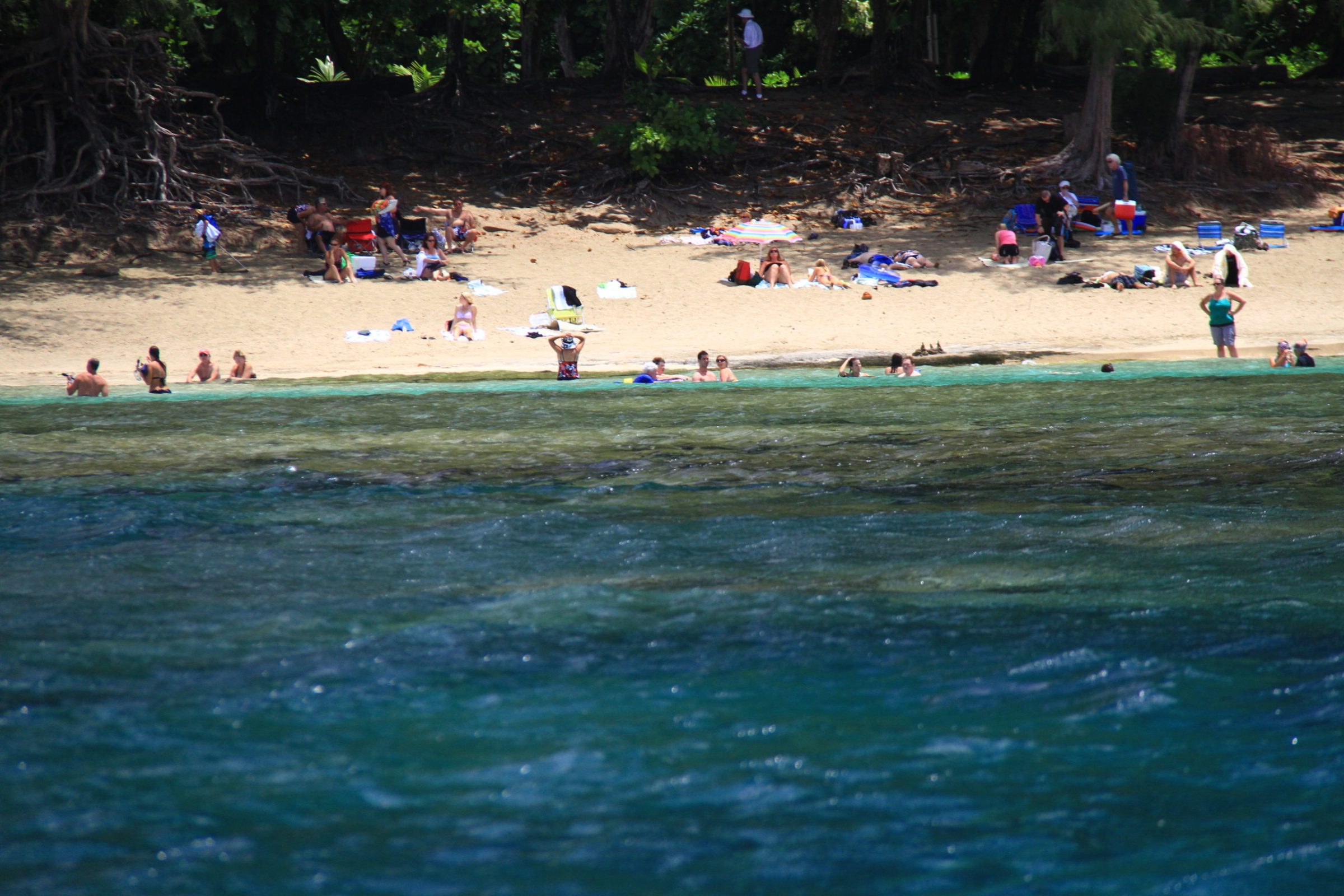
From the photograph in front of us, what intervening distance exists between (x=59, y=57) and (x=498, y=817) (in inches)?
944

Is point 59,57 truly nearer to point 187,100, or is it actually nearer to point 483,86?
point 187,100

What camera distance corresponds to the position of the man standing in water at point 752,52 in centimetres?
3081

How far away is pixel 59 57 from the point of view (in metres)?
24.0

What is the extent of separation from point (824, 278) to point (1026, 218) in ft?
18.2

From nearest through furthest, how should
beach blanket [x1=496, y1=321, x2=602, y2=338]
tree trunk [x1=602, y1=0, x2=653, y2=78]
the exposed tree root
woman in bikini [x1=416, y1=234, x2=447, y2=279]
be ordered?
beach blanket [x1=496, y1=321, x2=602, y2=338], woman in bikini [x1=416, y1=234, x2=447, y2=279], the exposed tree root, tree trunk [x1=602, y1=0, x2=653, y2=78]

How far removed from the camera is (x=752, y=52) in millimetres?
31266

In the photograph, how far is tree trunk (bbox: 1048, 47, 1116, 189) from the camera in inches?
1046

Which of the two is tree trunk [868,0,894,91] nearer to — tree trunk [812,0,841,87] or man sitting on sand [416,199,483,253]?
tree trunk [812,0,841,87]

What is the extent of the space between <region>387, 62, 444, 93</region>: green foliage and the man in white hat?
26.1 ft

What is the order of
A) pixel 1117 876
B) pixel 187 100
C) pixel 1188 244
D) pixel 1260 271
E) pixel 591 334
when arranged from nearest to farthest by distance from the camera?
pixel 1117 876 → pixel 591 334 → pixel 1260 271 → pixel 1188 244 → pixel 187 100

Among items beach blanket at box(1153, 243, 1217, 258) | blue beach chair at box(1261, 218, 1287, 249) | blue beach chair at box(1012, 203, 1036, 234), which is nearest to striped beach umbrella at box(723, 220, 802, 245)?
blue beach chair at box(1012, 203, 1036, 234)

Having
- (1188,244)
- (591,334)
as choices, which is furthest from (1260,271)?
(591,334)

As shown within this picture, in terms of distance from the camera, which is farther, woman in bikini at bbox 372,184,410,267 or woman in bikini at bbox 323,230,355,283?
woman in bikini at bbox 372,184,410,267

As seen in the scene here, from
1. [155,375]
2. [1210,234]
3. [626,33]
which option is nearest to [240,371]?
[155,375]
